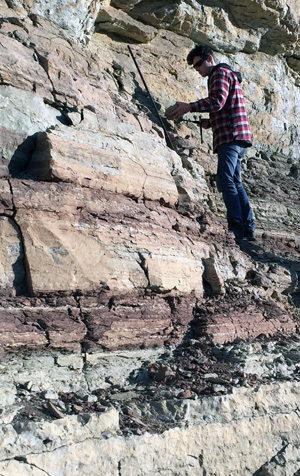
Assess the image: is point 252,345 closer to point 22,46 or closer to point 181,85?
point 22,46

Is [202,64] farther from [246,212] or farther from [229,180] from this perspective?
[246,212]

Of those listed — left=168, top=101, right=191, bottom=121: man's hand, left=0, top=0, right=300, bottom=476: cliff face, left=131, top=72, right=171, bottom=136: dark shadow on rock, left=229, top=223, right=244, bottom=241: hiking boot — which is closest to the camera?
left=0, top=0, right=300, bottom=476: cliff face

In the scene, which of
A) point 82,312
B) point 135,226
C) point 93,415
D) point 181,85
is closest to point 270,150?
point 181,85

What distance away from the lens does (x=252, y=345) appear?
4.86 m

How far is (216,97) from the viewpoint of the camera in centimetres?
627

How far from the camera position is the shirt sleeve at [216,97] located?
20.6ft

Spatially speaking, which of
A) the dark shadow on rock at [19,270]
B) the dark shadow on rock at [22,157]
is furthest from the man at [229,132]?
the dark shadow on rock at [19,270]

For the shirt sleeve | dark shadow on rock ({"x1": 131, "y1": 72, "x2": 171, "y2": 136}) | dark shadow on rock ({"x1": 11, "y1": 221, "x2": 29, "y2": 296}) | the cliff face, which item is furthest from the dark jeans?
dark shadow on rock ({"x1": 11, "y1": 221, "x2": 29, "y2": 296})

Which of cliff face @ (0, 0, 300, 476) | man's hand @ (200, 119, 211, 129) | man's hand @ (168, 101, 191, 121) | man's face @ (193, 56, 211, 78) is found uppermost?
man's face @ (193, 56, 211, 78)

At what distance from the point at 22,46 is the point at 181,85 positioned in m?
2.78

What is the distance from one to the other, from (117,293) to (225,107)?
2.75m

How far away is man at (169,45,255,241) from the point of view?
20.7 ft

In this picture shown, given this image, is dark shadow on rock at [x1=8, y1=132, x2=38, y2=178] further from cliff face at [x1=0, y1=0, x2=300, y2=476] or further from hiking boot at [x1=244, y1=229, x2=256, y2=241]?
hiking boot at [x1=244, y1=229, x2=256, y2=241]

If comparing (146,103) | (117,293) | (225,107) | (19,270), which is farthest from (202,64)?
(19,270)
